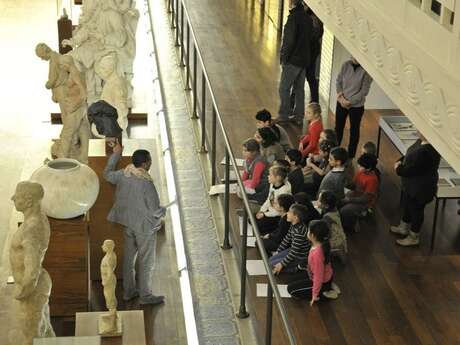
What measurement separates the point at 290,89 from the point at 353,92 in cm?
175

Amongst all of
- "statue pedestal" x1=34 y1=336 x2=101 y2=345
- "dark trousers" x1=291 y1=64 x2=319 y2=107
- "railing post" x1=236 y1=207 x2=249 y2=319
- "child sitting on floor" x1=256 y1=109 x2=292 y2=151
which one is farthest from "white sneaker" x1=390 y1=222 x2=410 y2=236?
"statue pedestal" x1=34 y1=336 x2=101 y2=345

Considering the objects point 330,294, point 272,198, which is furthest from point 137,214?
point 330,294

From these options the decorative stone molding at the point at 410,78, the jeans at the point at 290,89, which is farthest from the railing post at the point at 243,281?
the jeans at the point at 290,89

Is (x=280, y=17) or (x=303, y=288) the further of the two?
(x=280, y=17)

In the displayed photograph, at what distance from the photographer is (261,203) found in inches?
414

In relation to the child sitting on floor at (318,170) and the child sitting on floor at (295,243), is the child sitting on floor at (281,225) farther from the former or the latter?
the child sitting on floor at (318,170)

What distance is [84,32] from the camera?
1518 cm

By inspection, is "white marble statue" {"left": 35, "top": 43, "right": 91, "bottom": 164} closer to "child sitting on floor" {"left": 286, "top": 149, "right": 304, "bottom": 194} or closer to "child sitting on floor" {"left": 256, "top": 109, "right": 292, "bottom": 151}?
"child sitting on floor" {"left": 256, "top": 109, "right": 292, "bottom": 151}

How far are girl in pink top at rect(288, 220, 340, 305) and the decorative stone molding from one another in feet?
5.77

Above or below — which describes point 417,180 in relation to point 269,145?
above

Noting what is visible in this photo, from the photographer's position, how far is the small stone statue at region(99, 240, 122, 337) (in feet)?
28.8

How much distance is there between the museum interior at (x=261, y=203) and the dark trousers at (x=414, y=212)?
0.02m

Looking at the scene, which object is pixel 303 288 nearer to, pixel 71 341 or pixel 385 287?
pixel 385 287

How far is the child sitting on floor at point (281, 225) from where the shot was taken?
9430mm
